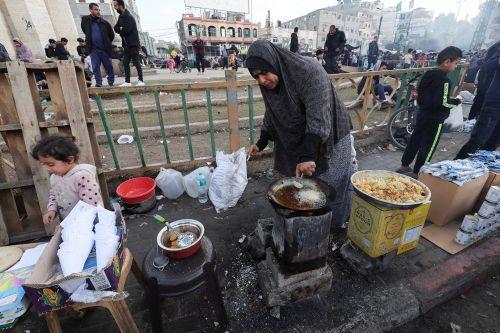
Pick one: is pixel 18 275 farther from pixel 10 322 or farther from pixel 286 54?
pixel 286 54

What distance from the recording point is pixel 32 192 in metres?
3.29

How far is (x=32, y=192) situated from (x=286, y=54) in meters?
3.76

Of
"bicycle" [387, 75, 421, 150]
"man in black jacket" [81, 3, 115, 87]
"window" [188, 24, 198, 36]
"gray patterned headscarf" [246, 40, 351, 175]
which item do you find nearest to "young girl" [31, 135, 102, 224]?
"gray patterned headscarf" [246, 40, 351, 175]

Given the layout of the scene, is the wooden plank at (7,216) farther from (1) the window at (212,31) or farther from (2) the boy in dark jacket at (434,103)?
(1) the window at (212,31)

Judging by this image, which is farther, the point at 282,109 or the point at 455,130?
the point at 455,130

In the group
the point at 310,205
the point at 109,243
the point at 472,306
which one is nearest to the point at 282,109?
the point at 310,205

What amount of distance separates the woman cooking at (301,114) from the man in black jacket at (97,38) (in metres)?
6.65

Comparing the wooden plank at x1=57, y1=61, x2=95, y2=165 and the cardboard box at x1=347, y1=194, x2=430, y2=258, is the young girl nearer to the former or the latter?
the wooden plank at x1=57, y1=61, x2=95, y2=165

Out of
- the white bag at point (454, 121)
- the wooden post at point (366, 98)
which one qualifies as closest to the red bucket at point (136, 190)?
the wooden post at point (366, 98)

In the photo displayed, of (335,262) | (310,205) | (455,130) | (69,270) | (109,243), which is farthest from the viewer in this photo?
(455,130)

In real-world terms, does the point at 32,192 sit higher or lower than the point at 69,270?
lower

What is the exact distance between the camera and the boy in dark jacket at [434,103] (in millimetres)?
3760

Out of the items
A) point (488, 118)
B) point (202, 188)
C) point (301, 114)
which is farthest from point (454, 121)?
point (202, 188)

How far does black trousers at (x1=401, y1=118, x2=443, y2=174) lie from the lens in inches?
162
